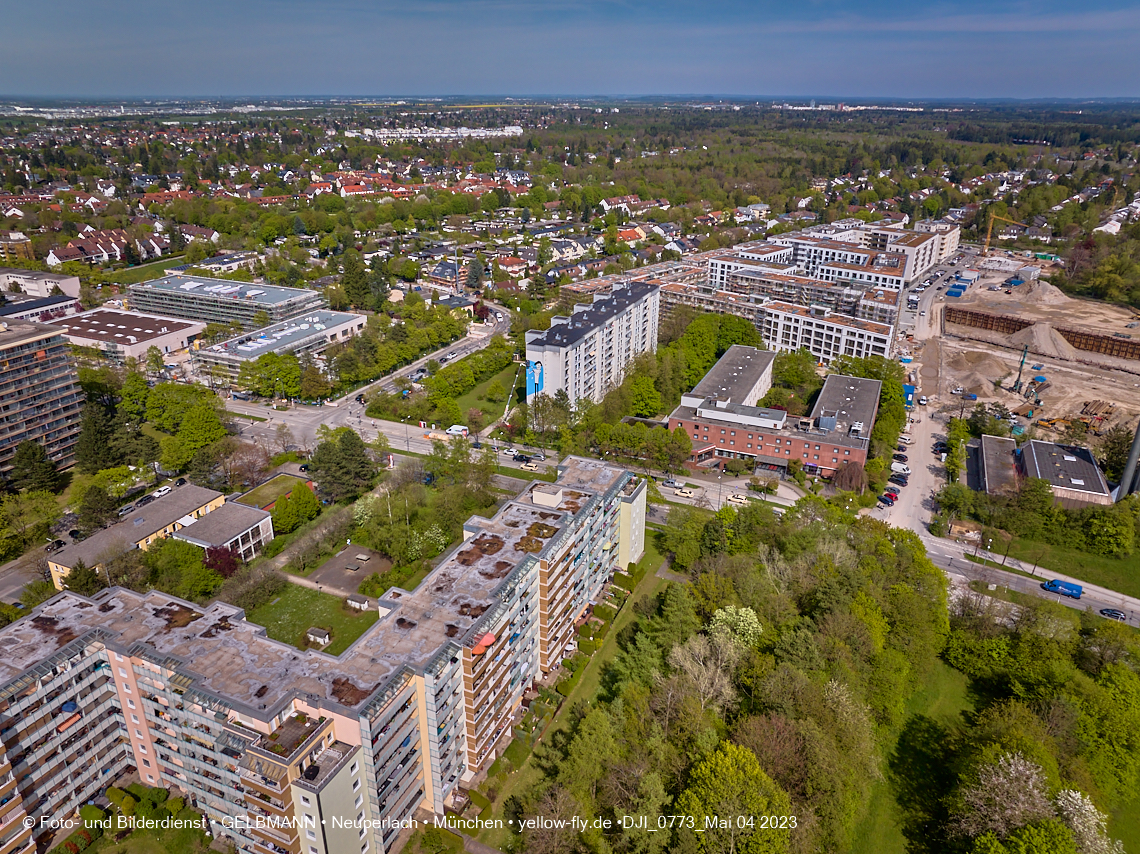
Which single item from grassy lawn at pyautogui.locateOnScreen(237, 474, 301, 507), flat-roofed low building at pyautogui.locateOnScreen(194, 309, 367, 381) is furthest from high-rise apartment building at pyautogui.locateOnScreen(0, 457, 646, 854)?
flat-roofed low building at pyautogui.locateOnScreen(194, 309, 367, 381)

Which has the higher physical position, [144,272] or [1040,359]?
[144,272]

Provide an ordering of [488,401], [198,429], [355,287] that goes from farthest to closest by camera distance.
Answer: [355,287]
[488,401]
[198,429]

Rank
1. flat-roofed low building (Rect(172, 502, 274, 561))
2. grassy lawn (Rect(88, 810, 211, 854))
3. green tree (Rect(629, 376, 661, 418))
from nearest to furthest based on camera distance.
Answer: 1. grassy lawn (Rect(88, 810, 211, 854))
2. flat-roofed low building (Rect(172, 502, 274, 561))
3. green tree (Rect(629, 376, 661, 418))

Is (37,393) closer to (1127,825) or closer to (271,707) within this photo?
(271,707)

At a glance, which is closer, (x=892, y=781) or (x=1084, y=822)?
(x=1084, y=822)

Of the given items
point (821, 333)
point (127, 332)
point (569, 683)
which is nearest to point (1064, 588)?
point (569, 683)

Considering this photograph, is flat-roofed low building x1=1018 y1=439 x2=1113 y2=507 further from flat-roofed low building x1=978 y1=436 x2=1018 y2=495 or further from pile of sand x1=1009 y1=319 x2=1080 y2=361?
pile of sand x1=1009 y1=319 x2=1080 y2=361

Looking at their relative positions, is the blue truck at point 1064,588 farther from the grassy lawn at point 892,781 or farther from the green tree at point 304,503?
the green tree at point 304,503
